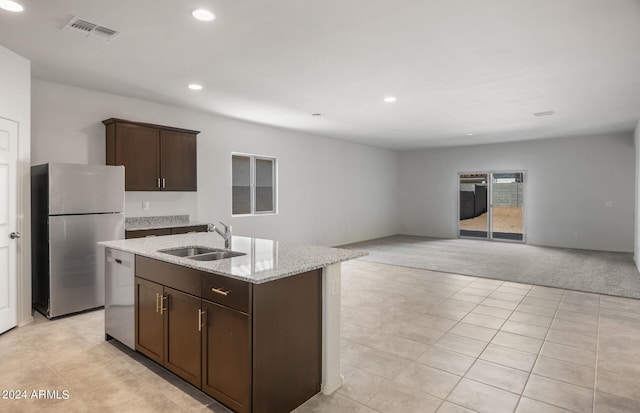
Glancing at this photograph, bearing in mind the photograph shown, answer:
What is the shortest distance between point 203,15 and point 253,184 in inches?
170

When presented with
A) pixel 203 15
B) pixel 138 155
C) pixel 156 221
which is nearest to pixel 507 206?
pixel 156 221

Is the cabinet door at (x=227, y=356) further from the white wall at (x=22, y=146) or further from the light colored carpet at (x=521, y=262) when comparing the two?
the light colored carpet at (x=521, y=262)

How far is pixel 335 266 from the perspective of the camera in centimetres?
241

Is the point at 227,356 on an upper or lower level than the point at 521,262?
upper

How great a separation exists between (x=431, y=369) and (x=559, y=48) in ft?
10.0

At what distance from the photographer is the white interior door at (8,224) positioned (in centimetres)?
340

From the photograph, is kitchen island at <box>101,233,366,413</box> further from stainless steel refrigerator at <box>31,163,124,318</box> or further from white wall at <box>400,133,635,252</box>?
white wall at <box>400,133,635,252</box>

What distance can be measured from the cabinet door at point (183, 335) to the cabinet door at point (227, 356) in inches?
3.7

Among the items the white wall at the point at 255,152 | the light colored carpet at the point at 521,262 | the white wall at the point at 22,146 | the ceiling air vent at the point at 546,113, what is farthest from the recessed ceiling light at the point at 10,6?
the ceiling air vent at the point at 546,113

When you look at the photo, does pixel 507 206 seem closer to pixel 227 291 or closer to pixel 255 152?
pixel 255 152

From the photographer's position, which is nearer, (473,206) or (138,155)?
(138,155)

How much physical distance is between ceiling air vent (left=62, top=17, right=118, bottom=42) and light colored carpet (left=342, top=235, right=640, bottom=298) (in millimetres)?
5402

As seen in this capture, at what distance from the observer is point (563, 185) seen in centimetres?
860

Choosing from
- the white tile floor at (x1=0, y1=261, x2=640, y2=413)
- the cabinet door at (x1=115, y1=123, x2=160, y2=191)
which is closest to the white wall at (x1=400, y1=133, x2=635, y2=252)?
the white tile floor at (x1=0, y1=261, x2=640, y2=413)
